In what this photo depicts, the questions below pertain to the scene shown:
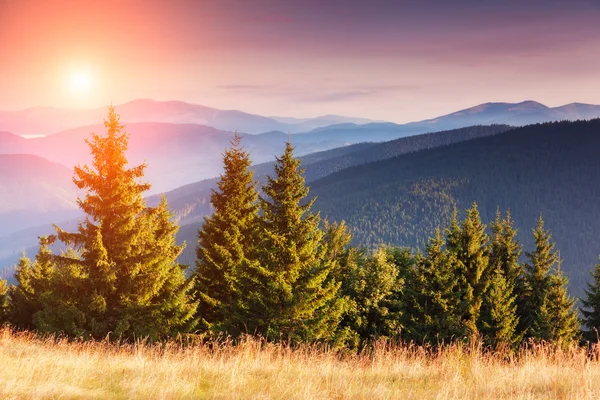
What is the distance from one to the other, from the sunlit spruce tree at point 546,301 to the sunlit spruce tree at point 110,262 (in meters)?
33.4

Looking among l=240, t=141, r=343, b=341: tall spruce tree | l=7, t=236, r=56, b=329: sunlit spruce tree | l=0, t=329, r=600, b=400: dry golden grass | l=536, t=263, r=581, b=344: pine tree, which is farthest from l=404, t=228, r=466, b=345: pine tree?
l=7, t=236, r=56, b=329: sunlit spruce tree

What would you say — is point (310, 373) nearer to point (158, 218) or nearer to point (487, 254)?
point (158, 218)

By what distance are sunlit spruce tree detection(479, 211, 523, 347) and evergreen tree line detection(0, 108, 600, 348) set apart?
0.46 feet

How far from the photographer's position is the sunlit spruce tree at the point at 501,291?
124 feet

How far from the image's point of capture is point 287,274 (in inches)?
984

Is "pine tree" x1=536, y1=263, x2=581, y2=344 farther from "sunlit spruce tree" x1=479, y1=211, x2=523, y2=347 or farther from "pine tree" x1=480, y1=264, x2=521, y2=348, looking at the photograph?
"pine tree" x1=480, y1=264, x2=521, y2=348

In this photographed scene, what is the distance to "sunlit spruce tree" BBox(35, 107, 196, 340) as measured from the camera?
20.8 meters

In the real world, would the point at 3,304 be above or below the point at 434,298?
below

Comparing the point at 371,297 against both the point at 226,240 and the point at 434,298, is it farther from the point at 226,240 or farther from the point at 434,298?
the point at 226,240

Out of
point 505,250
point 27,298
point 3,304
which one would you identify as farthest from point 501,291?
point 3,304

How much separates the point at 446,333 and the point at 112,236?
2639 centimetres

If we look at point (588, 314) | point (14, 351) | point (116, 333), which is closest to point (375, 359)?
point (14, 351)

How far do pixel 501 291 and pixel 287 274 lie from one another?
2222 cm

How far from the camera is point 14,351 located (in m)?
10.8
